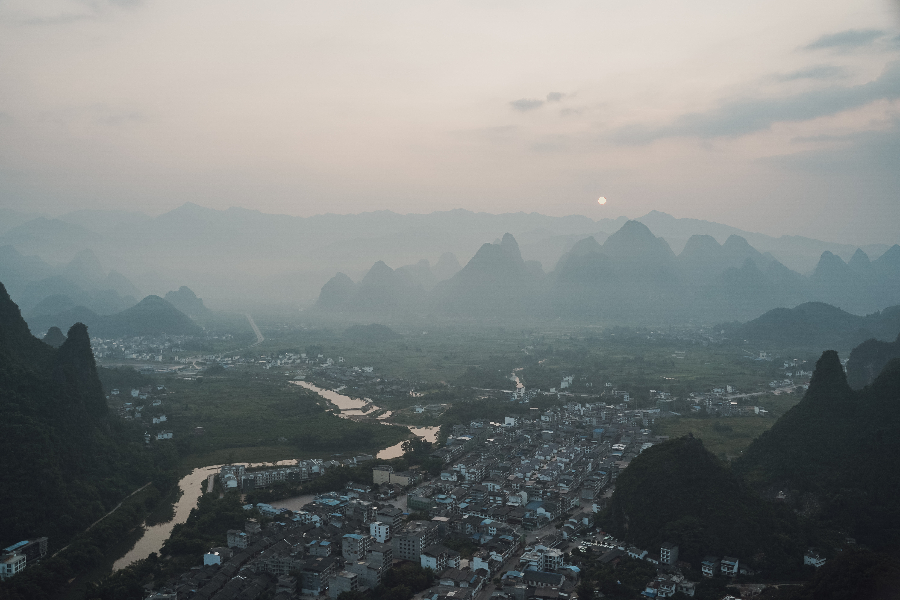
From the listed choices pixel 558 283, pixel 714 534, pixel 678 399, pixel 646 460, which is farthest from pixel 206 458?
pixel 558 283

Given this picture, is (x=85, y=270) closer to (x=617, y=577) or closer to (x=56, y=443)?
(x=56, y=443)

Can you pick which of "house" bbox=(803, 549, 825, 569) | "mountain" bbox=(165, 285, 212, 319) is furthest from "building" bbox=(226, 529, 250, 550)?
"mountain" bbox=(165, 285, 212, 319)

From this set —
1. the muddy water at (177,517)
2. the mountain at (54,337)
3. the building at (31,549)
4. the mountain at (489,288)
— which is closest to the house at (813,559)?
the muddy water at (177,517)

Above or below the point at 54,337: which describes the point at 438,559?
below

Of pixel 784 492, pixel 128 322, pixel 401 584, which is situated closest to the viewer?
pixel 401 584

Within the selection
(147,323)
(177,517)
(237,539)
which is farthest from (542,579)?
(147,323)

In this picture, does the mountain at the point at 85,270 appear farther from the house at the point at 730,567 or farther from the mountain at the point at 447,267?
the house at the point at 730,567
